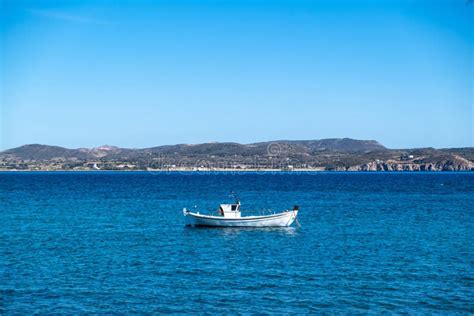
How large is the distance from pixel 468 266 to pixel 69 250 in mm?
27679

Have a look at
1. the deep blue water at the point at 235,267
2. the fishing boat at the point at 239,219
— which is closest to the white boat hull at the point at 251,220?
the fishing boat at the point at 239,219

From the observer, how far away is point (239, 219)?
57500 mm

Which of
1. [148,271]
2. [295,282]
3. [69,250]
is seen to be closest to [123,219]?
[69,250]

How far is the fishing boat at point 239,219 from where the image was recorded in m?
57.5

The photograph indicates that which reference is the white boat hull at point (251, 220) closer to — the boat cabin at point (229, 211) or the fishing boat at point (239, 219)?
the fishing boat at point (239, 219)

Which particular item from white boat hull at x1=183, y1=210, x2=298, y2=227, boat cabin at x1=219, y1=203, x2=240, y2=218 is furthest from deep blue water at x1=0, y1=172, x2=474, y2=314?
boat cabin at x1=219, y1=203, x2=240, y2=218

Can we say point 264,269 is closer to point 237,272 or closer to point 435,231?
point 237,272

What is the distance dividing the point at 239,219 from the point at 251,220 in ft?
4.01

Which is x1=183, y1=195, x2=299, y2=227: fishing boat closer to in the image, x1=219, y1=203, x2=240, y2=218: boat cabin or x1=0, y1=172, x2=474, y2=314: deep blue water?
x1=219, y1=203, x2=240, y2=218: boat cabin

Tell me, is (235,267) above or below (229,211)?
below

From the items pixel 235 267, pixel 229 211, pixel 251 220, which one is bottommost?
pixel 235 267

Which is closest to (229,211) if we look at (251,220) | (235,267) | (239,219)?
(239,219)

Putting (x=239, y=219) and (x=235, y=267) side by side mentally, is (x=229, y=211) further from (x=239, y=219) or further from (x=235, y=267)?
(x=235, y=267)

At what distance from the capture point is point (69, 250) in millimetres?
41812
